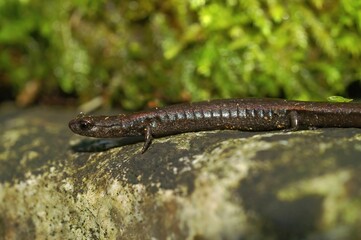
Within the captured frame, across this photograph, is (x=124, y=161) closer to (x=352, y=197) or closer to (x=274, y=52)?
(x=352, y=197)

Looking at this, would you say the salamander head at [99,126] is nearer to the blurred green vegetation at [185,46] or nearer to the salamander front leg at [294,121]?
the blurred green vegetation at [185,46]

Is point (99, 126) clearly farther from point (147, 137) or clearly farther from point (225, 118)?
point (225, 118)

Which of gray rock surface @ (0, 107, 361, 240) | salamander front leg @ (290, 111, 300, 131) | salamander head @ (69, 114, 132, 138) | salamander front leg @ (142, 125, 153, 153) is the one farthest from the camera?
salamander head @ (69, 114, 132, 138)

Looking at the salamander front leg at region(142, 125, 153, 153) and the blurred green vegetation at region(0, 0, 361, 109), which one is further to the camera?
the blurred green vegetation at region(0, 0, 361, 109)

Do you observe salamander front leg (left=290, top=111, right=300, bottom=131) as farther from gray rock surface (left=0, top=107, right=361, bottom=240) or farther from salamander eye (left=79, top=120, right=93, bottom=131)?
salamander eye (left=79, top=120, right=93, bottom=131)

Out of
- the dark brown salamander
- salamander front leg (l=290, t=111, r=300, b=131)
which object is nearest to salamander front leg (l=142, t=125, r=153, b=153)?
the dark brown salamander

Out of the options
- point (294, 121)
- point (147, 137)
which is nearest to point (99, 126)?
point (147, 137)

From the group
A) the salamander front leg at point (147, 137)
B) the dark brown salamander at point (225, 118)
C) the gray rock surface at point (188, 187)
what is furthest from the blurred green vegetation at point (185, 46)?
the salamander front leg at point (147, 137)

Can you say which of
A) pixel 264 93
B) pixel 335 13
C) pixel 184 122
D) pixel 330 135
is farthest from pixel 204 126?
pixel 335 13
